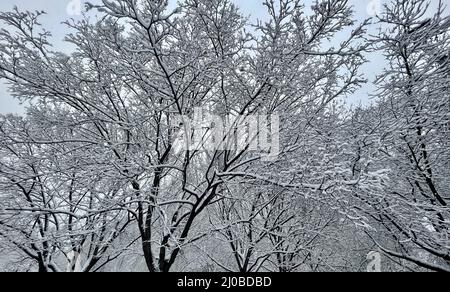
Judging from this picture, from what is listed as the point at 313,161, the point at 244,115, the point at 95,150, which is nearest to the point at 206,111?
the point at 244,115

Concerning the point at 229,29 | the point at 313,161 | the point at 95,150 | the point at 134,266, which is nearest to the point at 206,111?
the point at 229,29

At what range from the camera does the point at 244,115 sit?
4.77 m

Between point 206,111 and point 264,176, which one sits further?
point 206,111

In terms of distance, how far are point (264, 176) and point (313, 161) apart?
0.71 meters

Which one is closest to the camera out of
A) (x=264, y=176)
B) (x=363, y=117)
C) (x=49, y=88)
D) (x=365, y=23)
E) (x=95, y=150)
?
(x=365, y=23)

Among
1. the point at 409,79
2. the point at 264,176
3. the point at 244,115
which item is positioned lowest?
the point at 264,176

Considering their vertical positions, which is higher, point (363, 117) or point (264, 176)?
point (363, 117)

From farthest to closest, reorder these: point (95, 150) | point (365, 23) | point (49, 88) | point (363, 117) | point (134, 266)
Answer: point (134, 266) → point (363, 117) → point (95, 150) → point (49, 88) → point (365, 23)

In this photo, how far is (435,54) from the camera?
180 inches

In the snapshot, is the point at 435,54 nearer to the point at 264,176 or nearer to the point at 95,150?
the point at 264,176
